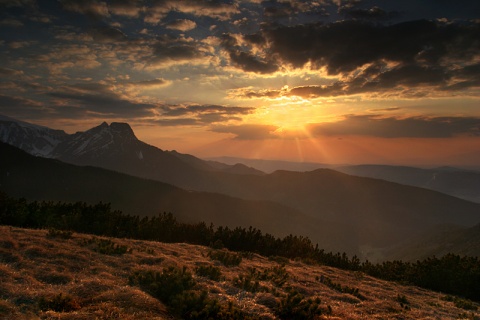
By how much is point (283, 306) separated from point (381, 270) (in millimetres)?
27033

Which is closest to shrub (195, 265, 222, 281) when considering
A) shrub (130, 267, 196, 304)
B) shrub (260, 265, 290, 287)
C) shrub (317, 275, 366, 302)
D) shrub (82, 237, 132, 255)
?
shrub (130, 267, 196, 304)

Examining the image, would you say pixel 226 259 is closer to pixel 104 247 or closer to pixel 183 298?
pixel 104 247

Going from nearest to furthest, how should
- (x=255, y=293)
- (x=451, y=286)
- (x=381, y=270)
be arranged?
1. (x=255, y=293)
2. (x=451, y=286)
3. (x=381, y=270)

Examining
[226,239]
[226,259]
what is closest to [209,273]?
[226,259]

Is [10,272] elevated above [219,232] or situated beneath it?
elevated above

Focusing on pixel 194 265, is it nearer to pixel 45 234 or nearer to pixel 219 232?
pixel 45 234

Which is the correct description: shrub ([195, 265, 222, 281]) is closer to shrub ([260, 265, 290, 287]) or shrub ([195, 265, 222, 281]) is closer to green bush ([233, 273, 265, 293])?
green bush ([233, 273, 265, 293])

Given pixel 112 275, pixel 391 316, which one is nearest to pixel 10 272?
pixel 112 275

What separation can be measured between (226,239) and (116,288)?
2380 centimetres

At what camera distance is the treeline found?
29.1 meters

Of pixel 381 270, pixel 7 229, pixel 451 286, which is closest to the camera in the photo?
pixel 7 229

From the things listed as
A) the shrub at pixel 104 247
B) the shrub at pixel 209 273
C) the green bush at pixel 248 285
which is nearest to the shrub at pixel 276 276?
the green bush at pixel 248 285

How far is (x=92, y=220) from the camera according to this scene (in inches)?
1294

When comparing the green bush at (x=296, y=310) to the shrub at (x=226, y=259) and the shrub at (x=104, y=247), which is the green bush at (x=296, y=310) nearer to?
the shrub at (x=226, y=259)
